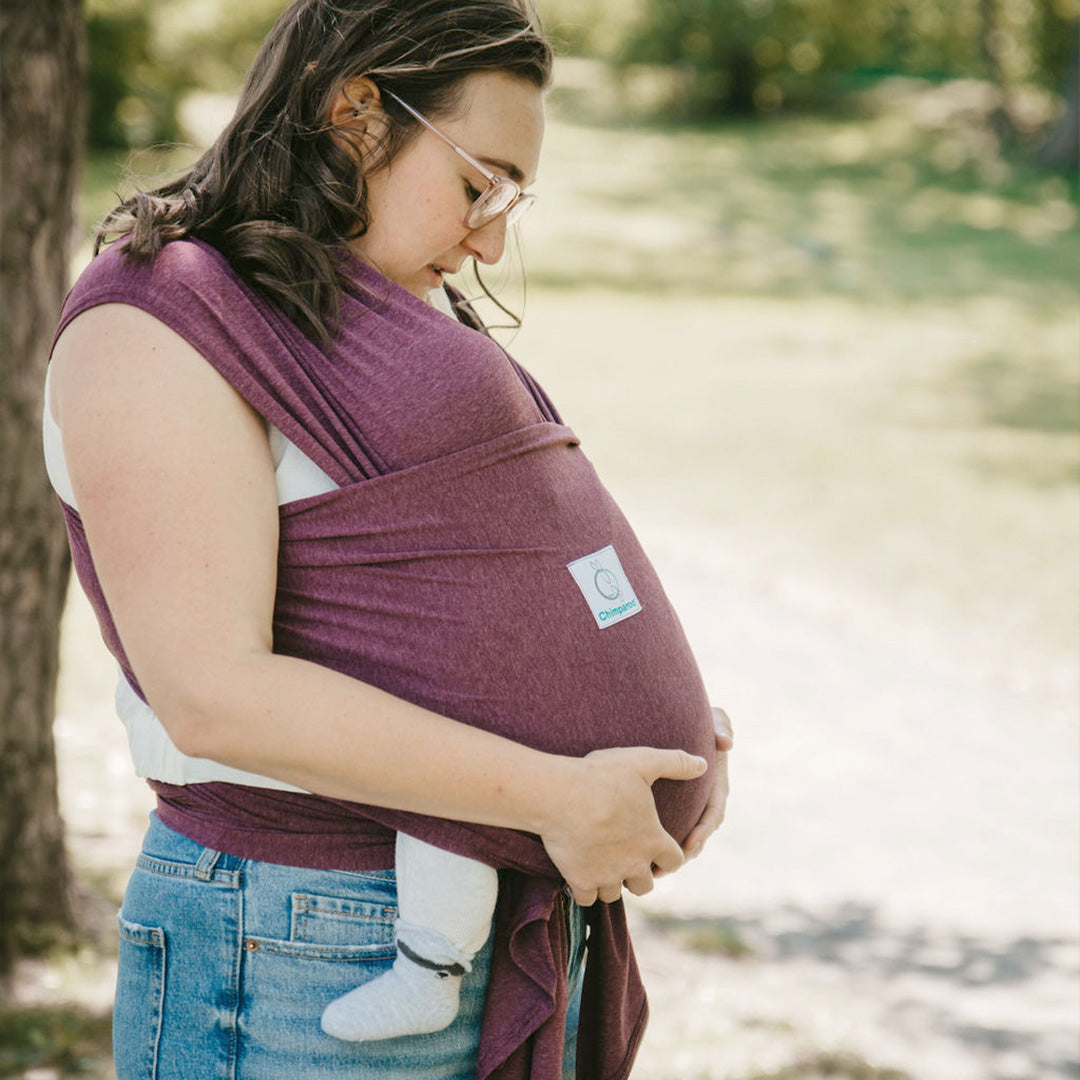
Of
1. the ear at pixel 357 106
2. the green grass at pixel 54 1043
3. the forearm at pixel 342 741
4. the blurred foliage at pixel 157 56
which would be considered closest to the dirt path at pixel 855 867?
the green grass at pixel 54 1043

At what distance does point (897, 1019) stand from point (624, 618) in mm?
2866

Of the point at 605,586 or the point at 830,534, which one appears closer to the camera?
the point at 605,586

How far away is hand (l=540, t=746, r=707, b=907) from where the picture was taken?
1.40 m

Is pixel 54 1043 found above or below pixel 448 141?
below

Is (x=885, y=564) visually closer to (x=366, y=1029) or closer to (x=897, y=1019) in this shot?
(x=897, y=1019)

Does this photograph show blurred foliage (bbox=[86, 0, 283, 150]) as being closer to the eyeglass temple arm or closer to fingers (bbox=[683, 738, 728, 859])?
the eyeglass temple arm

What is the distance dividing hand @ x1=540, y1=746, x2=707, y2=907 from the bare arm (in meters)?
0.05

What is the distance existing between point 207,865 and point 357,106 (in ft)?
2.68

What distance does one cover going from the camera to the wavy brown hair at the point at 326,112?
1490 millimetres

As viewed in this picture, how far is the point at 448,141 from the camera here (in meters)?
1.53

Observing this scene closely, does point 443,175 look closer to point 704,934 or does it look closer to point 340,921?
point 340,921

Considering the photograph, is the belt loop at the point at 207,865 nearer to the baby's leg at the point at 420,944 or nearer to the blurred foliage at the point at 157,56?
the baby's leg at the point at 420,944

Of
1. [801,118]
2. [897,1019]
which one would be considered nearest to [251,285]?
[897,1019]

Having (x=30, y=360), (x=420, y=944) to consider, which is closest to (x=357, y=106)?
(x=420, y=944)
